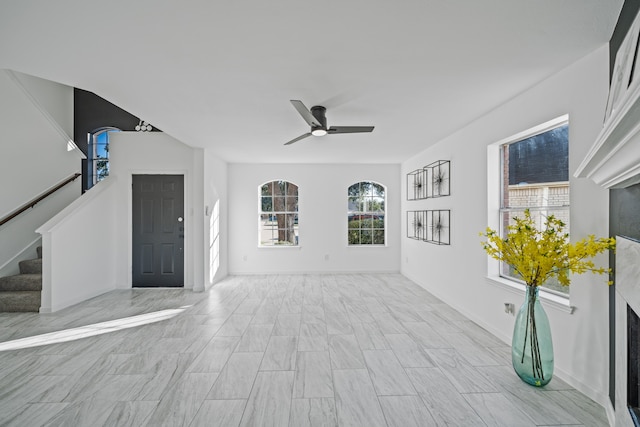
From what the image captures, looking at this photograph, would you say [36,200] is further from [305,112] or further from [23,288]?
[305,112]

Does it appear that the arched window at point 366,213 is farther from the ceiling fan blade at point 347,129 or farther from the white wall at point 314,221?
the ceiling fan blade at point 347,129

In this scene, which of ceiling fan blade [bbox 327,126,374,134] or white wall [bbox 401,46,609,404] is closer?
white wall [bbox 401,46,609,404]

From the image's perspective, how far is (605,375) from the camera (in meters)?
2.13

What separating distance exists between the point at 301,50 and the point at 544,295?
282 cm

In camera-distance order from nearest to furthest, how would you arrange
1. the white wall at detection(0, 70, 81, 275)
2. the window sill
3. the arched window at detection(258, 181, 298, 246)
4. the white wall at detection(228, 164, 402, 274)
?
the window sill < the white wall at detection(0, 70, 81, 275) < the white wall at detection(228, 164, 402, 274) < the arched window at detection(258, 181, 298, 246)

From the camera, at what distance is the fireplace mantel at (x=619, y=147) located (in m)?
1.02

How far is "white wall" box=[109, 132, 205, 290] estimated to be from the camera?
5668 mm

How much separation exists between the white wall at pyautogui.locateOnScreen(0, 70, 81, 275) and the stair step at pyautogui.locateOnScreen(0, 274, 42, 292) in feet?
1.07

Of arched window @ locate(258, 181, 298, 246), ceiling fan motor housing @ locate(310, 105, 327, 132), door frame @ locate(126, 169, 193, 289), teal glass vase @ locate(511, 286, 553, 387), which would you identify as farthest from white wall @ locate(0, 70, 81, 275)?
teal glass vase @ locate(511, 286, 553, 387)

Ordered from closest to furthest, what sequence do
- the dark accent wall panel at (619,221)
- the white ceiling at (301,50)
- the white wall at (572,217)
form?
the dark accent wall panel at (619,221), the white ceiling at (301,50), the white wall at (572,217)

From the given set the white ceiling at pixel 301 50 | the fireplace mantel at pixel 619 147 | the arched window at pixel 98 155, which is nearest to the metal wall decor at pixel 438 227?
the white ceiling at pixel 301 50

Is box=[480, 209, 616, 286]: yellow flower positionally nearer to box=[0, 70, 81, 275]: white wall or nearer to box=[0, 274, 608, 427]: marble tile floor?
box=[0, 274, 608, 427]: marble tile floor

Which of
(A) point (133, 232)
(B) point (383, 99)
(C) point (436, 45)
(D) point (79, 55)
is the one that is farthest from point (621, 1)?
(A) point (133, 232)

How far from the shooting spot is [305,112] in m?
2.83
